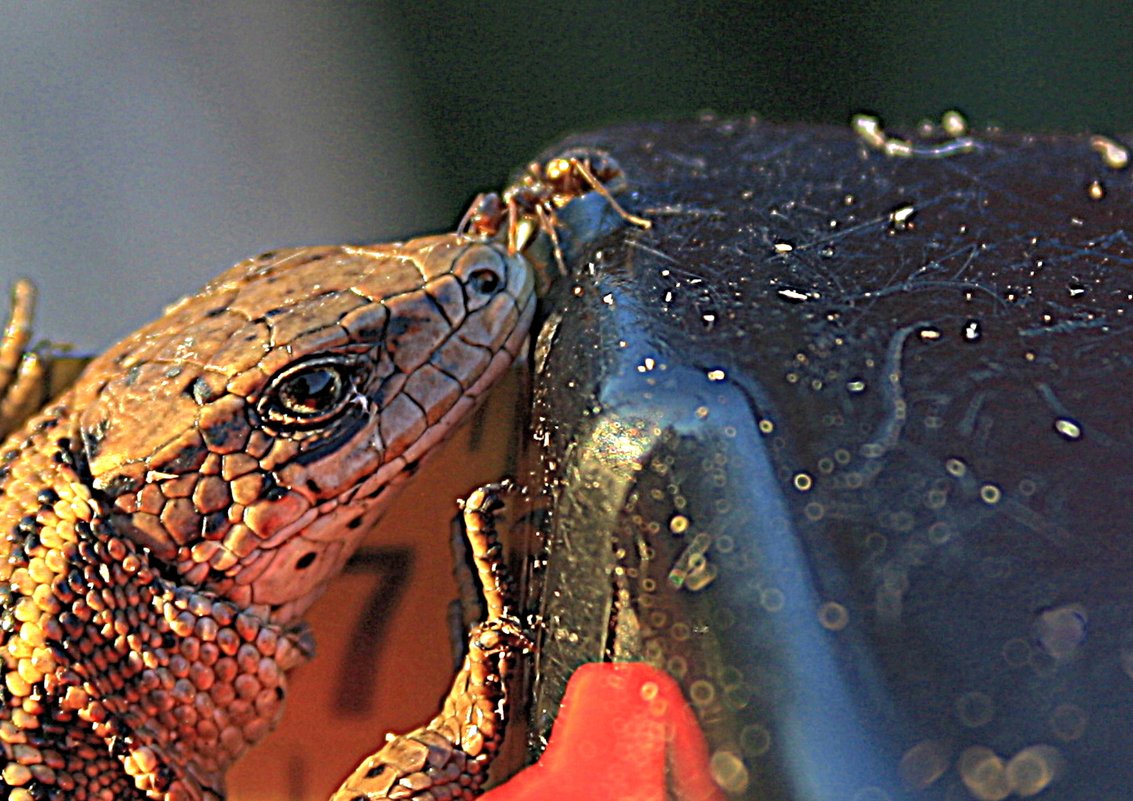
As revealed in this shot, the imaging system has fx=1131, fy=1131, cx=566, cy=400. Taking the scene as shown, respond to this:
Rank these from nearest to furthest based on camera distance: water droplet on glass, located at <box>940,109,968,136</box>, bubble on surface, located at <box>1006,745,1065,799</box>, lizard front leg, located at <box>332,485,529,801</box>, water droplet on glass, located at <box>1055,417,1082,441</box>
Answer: bubble on surface, located at <box>1006,745,1065,799</box>
water droplet on glass, located at <box>1055,417,1082,441</box>
lizard front leg, located at <box>332,485,529,801</box>
water droplet on glass, located at <box>940,109,968,136</box>

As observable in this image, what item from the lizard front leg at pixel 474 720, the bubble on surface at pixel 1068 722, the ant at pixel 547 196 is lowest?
the lizard front leg at pixel 474 720

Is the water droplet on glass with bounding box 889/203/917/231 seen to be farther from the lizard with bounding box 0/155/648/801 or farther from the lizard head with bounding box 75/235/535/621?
the lizard head with bounding box 75/235/535/621

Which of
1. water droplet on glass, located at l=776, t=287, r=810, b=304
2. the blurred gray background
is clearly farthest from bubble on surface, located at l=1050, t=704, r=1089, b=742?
the blurred gray background

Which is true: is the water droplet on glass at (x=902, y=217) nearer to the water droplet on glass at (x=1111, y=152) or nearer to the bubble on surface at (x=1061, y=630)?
the water droplet on glass at (x=1111, y=152)

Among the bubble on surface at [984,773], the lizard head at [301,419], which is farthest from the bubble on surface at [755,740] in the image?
the lizard head at [301,419]

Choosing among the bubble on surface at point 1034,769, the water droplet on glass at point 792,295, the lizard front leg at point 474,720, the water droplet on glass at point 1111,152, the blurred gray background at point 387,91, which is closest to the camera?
the bubble on surface at point 1034,769

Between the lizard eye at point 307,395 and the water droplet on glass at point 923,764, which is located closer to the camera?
the water droplet on glass at point 923,764

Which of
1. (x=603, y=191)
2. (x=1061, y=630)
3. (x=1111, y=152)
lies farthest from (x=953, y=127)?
(x=1061, y=630)
